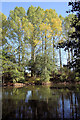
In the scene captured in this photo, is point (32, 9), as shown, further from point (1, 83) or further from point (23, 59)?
point (1, 83)

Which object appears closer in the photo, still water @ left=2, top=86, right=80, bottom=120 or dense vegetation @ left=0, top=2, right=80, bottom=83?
still water @ left=2, top=86, right=80, bottom=120

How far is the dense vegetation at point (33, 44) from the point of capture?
16719 mm

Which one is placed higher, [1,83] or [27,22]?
[27,22]

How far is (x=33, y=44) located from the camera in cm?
1844

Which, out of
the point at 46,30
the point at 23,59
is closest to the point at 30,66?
the point at 23,59

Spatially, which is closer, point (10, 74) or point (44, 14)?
point (10, 74)

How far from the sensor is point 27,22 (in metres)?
17.6

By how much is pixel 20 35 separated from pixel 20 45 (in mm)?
1431

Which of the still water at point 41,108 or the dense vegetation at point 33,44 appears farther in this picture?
the dense vegetation at point 33,44

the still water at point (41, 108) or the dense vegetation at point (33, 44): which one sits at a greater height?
the dense vegetation at point (33, 44)

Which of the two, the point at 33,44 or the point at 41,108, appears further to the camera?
the point at 33,44

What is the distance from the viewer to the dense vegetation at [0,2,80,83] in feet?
54.9

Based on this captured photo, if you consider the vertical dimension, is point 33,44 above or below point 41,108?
above

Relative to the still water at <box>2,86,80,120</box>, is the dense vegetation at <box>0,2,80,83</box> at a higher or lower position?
higher
